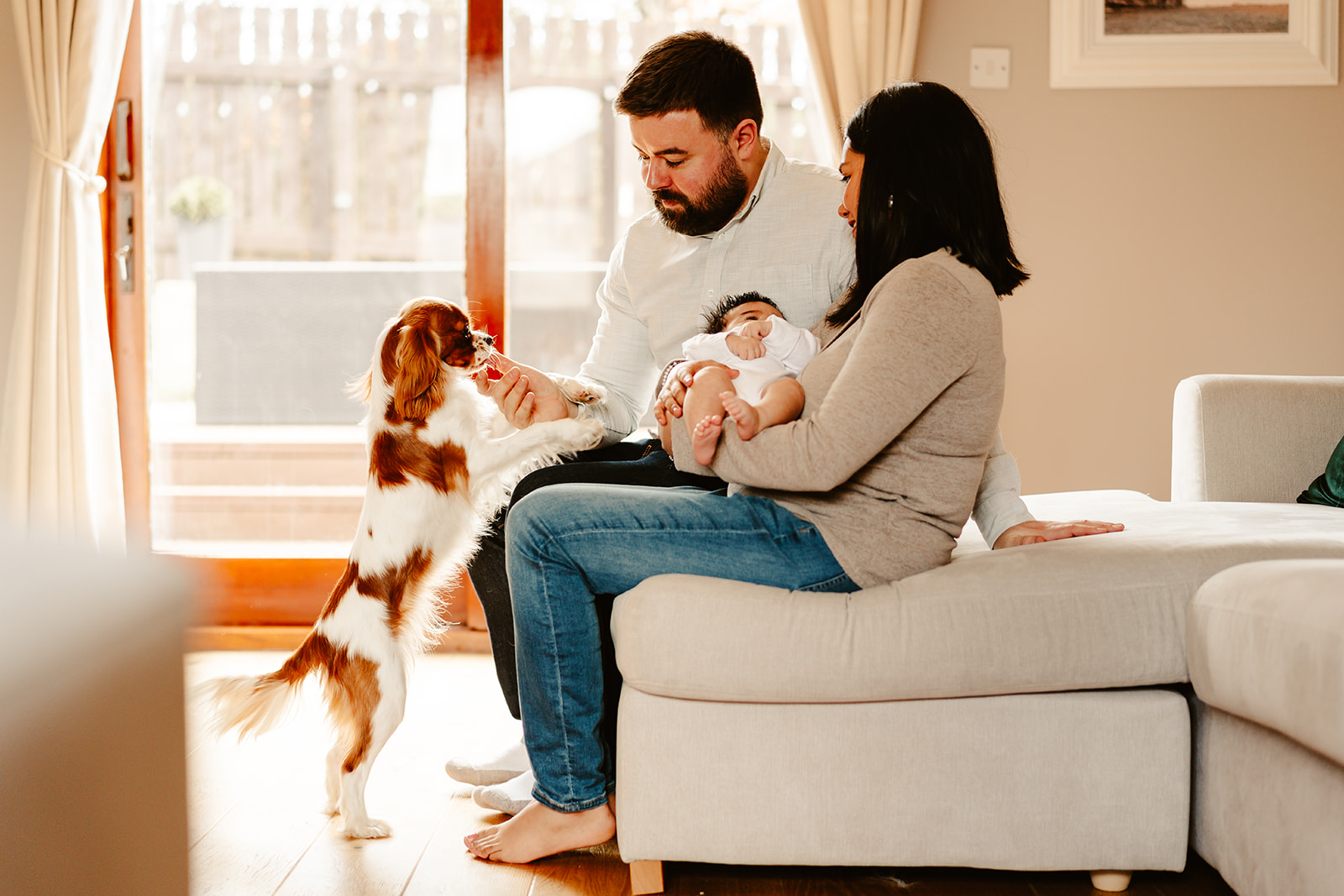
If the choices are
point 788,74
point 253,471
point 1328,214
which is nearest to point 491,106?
point 788,74

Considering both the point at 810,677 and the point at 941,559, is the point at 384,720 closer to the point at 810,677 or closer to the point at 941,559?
the point at 810,677

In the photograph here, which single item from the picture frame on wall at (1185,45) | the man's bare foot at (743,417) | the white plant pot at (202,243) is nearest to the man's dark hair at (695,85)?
the man's bare foot at (743,417)

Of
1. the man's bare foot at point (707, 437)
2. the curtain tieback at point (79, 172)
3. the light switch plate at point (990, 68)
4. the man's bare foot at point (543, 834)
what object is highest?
the light switch plate at point (990, 68)

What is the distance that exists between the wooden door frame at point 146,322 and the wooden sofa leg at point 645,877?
1566 millimetres

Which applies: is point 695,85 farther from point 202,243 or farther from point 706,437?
point 202,243

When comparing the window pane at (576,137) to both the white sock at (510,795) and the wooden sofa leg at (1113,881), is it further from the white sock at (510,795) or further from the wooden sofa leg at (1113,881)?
the wooden sofa leg at (1113,881)

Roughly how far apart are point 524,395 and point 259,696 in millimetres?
682

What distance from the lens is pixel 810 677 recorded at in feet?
4.32

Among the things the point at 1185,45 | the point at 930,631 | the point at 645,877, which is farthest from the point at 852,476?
the point at 1185,45

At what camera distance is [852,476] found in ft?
4.44

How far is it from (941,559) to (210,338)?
2.42 metres

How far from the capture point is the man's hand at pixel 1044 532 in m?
1.53

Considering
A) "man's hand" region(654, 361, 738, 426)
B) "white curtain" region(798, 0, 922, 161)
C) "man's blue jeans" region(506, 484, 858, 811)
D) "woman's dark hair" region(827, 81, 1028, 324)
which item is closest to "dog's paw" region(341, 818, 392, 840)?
"man's blue jeans" region(506, 484, 858, 811)

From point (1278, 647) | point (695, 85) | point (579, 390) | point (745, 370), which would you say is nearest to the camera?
point (1278, 647)
